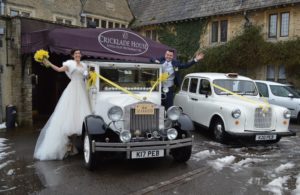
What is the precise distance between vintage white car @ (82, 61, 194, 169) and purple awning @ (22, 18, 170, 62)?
2.80 m

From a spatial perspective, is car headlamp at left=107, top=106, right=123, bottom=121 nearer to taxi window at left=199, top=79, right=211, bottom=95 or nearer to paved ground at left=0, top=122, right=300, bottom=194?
paved ground at left=0, top=122, right=300, bottom=194

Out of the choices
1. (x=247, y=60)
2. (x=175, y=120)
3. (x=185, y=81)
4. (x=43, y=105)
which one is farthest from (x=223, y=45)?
(x=175, y=120)

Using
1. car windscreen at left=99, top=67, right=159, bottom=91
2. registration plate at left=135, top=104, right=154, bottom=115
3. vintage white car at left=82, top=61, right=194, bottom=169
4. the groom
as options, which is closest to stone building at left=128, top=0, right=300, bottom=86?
the groom

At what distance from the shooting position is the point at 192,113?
31.3 feet

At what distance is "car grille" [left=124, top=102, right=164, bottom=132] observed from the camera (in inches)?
217

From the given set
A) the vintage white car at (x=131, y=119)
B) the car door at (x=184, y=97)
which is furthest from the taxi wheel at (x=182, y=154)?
the car door at (x=184, y=97)

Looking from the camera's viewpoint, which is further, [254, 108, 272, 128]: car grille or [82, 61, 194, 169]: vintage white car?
[254, 108, 272, 128]: car grille

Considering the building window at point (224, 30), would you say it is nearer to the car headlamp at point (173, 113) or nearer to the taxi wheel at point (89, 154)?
the car headlamp at point (173, 113)

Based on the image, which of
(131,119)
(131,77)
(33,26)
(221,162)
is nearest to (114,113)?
(131,119)

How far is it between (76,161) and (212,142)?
3.65 m

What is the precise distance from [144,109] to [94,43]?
15.2 feet

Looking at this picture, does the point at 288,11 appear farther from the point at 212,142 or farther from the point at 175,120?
the point at 175,120

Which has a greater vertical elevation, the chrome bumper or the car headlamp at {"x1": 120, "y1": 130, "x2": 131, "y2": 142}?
the car headlamp at {"x1": 120, "y1": 130, "x2": 131, "y2": 142}

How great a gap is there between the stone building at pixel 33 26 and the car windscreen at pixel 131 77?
5099 millimetres
